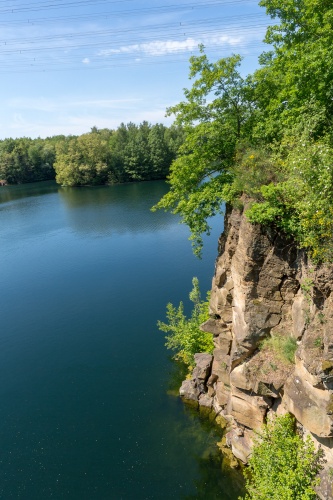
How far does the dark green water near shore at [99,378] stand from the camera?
16.0 metres

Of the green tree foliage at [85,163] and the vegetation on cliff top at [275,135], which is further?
the green tree foliage at [85,163]

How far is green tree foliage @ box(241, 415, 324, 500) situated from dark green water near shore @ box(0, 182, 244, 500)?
13.2ft

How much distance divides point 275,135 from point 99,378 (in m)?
16.1

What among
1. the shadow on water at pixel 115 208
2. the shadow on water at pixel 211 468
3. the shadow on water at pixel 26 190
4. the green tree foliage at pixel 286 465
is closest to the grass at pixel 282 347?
the green tree foliage at pixel 286 465

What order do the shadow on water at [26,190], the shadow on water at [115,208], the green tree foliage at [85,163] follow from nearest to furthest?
the shadow on water at [115,208] → the shadow on water at [26,190] → the green tree foliage at [85,163]

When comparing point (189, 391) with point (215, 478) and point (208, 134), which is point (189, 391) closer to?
point (215, 478)

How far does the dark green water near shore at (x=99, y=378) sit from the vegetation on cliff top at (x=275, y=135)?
9632mm

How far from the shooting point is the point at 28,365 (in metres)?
23.7

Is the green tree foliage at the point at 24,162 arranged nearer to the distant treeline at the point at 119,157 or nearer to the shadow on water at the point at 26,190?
the shadow on water at the point at 26,190

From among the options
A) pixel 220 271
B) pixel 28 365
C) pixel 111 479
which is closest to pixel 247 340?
pixel 220 271

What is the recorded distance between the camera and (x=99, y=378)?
21.9 metres

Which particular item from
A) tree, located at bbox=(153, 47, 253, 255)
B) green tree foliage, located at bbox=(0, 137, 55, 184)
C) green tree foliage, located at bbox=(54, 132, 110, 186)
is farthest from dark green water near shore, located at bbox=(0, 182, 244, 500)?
green tree foliage, located at bbox=(0, 137, 55, 184)

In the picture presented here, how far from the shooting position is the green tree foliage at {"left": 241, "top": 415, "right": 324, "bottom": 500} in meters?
11.0

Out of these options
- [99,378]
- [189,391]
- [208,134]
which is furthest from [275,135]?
[99,378]
